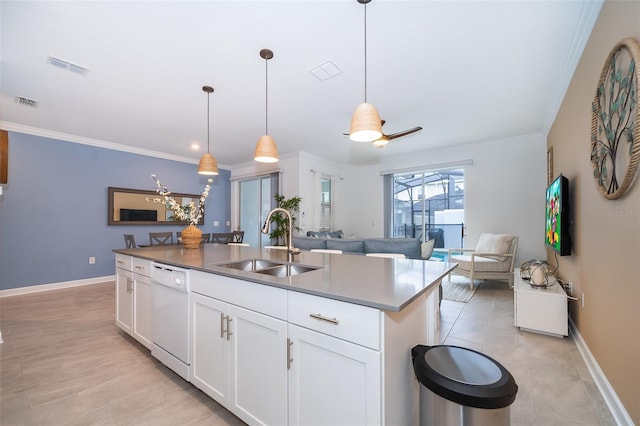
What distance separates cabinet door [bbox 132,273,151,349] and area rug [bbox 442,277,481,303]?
3730 mm

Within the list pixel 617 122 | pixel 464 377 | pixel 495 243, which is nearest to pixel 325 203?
pixel 495 243

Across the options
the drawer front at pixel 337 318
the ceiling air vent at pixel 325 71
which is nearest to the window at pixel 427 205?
the ceiling air vent at pixel 325 71

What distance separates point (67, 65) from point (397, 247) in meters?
4.08

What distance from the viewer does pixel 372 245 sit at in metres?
3.65

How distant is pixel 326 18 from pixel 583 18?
76.9 inches

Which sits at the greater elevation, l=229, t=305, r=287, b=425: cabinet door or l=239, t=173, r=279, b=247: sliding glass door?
l=239, t=173, r=279, b=247: sliding glass door

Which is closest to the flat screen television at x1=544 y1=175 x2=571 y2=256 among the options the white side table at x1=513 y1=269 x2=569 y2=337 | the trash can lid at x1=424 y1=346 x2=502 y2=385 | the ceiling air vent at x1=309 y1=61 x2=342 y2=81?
the white side table at x1=513 y1=269 x2=569 y2=337

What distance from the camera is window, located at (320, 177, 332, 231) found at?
6.73 metres

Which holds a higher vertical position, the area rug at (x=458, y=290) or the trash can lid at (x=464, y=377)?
the trash can lid at (x=464, y=377)

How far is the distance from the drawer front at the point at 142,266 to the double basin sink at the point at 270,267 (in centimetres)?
79

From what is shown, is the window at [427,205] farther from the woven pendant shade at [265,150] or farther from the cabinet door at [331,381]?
the cabinet door at [331,381]

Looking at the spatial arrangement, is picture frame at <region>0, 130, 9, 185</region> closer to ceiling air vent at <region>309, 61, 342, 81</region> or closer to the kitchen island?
the kitchen island

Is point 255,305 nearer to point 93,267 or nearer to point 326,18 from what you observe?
point 326,18

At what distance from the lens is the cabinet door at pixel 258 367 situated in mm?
1314
